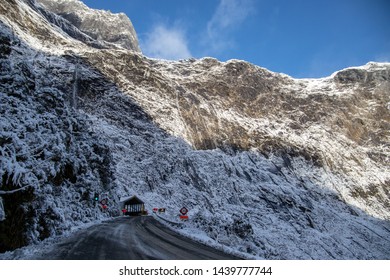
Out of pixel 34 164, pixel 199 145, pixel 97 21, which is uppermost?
pixel 97 21

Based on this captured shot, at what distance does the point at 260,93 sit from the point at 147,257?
10174 cm

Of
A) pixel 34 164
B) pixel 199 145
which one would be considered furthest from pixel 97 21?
pixel 34 164

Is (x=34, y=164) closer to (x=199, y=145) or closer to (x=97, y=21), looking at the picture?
(x=199, y=145)

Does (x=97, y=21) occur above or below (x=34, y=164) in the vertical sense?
above

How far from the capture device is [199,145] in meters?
72.6

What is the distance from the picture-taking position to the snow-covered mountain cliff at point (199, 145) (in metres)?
14.4

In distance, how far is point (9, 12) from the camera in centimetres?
7350

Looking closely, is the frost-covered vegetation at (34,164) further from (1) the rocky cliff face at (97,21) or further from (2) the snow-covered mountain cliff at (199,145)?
(1) the rocky cliff face at (97,21)

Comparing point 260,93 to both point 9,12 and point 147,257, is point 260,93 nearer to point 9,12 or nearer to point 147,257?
point 9,12

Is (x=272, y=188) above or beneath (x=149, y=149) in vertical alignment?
beneath

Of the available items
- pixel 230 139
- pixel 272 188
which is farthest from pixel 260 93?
pixel 272 188

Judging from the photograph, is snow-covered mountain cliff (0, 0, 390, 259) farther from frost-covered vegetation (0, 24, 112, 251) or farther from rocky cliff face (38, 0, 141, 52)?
rocky cliff face (38, 0, 141, 52)

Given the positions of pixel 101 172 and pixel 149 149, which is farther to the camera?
pixel 149 149

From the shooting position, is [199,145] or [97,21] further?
[97,21]
